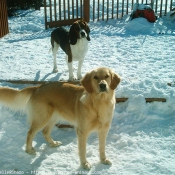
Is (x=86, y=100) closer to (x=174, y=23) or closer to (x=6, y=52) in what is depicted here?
(x=6, y=52)

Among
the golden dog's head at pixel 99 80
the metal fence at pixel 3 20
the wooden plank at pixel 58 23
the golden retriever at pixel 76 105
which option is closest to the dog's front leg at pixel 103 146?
the golden retriever at pixel 76 105

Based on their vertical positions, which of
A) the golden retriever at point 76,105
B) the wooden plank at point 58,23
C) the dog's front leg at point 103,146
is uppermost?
the wooden plank at point 58,23

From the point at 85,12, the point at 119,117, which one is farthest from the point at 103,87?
the point at 85,12

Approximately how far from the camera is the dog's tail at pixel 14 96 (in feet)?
12.3

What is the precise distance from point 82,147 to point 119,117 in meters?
1.44

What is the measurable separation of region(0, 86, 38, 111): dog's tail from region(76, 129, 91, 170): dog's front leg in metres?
0.95

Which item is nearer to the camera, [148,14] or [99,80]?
[99,80]

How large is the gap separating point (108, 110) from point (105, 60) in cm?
405

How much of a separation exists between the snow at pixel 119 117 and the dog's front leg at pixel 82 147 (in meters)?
0.09

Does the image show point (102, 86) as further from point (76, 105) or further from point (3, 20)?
point (3, 20)

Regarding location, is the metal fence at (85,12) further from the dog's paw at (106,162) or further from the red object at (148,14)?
the dog's paw at (106,162)

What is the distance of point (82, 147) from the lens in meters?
3.39

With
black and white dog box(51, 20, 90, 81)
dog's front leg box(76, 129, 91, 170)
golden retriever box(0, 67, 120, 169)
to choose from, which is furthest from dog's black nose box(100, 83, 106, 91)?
black and white dog box(51, 20, 90, 81)

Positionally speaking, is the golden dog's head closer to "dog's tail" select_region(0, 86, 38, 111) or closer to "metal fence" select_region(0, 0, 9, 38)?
"dog's tail" select_region(0, 86, 38, 111)
